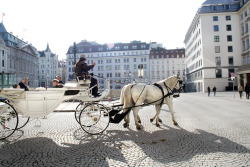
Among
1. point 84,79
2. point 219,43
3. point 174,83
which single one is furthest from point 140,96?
point 219,43

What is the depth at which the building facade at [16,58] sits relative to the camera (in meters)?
58.2

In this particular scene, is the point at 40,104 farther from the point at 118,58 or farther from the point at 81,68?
the point at 118,58

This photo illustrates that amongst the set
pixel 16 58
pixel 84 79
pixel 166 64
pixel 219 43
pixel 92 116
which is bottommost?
pixel 92 116

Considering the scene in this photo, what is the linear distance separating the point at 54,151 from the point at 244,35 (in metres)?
52.4

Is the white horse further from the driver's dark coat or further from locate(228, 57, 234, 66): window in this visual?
locate(228, 57, 234, 66): window

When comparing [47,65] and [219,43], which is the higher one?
[47,65]

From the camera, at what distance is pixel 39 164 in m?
3.46

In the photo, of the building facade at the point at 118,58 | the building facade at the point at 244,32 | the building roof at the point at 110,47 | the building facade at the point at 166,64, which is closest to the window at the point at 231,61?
the building facade at the point at 244,32

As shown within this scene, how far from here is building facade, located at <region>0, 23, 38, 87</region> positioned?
58.2 metres

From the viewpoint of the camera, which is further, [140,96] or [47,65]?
[47,65]

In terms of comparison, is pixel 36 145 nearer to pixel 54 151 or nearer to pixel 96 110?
pixel 54 151

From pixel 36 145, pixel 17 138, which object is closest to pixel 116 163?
pixel 36 145

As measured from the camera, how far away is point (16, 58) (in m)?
66.0

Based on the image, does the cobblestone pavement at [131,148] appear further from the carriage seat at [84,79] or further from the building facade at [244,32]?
the building facade at [244,32]
